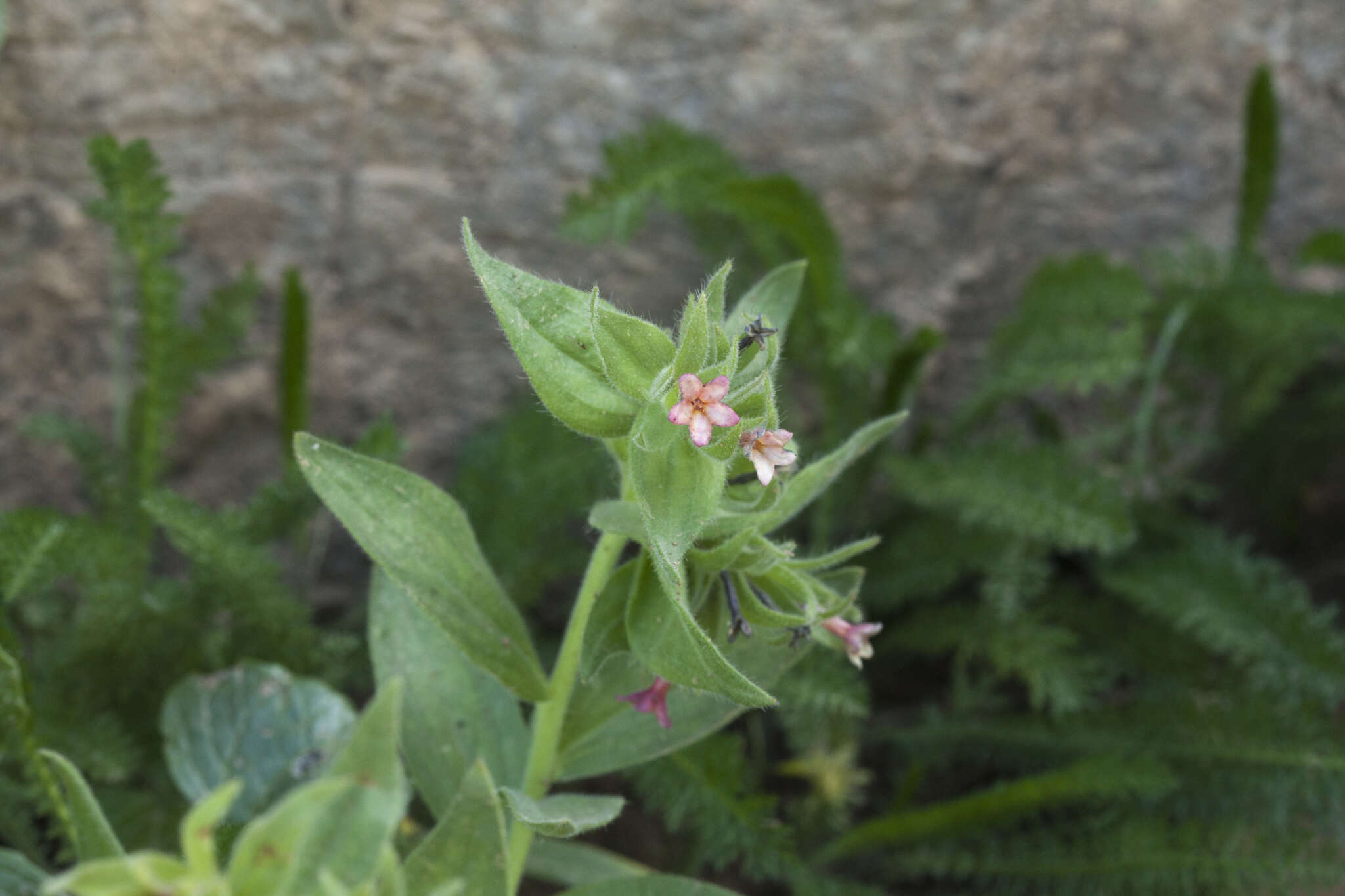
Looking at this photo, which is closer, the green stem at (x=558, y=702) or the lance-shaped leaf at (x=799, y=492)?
the lance-shaped leaf at (x=799, y=492)

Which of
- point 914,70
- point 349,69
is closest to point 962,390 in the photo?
point 914,70

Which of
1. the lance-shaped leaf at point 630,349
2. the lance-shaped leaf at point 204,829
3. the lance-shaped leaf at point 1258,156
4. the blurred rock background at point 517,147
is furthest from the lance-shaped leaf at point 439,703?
the lance-shaped leaf at point 1258,156

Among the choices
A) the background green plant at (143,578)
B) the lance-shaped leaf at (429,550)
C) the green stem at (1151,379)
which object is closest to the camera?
the lance-shaped leaf at (429,550)

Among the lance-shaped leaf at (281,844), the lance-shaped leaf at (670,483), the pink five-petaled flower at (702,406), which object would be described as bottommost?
the lance-shaped leaf at (281,844)

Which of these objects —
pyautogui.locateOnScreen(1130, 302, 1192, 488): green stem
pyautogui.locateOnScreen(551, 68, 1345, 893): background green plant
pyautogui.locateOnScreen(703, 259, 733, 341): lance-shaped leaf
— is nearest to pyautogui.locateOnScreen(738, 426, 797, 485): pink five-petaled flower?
pyautogui.locateOnScreen(703, 259, 733, 341): lance-shaped leaf

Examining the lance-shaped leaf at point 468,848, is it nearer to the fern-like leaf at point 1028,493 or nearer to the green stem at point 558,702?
the green stem at point 558,702

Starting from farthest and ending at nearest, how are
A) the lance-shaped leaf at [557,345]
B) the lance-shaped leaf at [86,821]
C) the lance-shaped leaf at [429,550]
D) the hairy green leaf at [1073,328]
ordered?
the hairy green leaf at [1073,328]
the lance-shaped leaf at [429,550]
the lance-shaped leaf at [557,345]
the lance-shaped leaf at [86,821]

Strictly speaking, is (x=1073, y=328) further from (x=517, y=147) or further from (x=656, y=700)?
(x=656, y=700)

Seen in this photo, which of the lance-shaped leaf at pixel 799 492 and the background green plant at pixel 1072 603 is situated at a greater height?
the lance-shaped leaf at pixel 799 492
